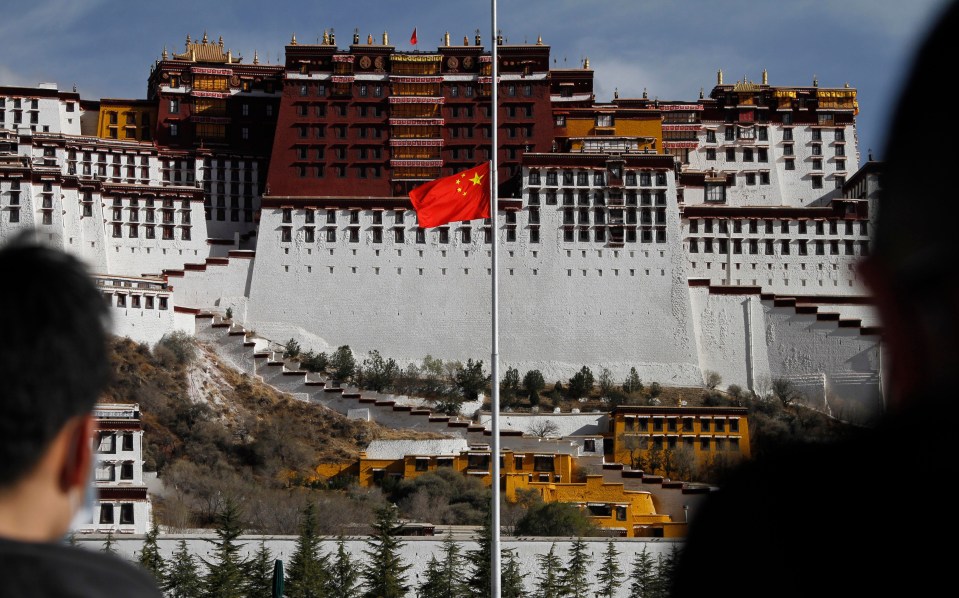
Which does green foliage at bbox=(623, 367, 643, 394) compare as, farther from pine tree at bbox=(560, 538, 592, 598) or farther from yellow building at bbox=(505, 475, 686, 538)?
pine tree at bbox=(560, 538, 592, 598)

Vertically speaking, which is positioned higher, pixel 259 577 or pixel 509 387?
pixel 509 387

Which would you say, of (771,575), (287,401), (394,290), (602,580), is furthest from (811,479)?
(394,290)

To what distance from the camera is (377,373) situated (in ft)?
190

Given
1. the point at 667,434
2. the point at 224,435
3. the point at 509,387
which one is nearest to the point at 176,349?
the point at 224,435

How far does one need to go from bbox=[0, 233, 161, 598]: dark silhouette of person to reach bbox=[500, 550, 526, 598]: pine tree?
32.1 metres

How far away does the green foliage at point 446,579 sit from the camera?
33969 mm

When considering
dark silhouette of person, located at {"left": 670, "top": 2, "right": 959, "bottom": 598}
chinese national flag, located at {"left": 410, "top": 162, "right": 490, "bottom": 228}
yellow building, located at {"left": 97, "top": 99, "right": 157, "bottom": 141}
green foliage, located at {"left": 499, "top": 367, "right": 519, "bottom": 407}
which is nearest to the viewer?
dark silhouette of person, located at {"left": 670, "top": 2, "right": 959, "bottom": 598}

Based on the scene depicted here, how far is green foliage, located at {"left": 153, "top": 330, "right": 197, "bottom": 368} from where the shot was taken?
54.7m

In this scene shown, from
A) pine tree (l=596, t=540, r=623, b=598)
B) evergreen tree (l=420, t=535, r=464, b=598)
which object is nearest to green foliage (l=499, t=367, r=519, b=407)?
pine tree (l=596, t=540, r=623, b=598)

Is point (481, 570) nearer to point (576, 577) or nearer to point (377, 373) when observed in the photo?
point (576, 577)

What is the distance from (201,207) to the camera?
6316 centimetres

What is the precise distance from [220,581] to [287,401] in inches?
943

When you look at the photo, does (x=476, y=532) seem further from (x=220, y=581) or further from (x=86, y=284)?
(x=86, y=284)

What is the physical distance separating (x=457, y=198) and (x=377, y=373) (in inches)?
1509
